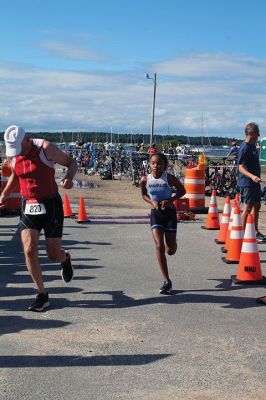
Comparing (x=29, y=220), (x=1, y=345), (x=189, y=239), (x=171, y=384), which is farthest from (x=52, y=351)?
(x=189, y=239)

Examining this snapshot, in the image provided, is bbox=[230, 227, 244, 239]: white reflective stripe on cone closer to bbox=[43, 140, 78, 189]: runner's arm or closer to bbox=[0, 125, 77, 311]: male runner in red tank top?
bbox=[0, 125, 77, 311]: male runner in red tank top

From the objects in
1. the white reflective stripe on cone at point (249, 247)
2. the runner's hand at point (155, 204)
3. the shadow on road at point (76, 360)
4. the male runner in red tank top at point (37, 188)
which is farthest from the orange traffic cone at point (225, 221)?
the shadow on road at point (76, 360)

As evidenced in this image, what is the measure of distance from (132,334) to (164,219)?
204 cm

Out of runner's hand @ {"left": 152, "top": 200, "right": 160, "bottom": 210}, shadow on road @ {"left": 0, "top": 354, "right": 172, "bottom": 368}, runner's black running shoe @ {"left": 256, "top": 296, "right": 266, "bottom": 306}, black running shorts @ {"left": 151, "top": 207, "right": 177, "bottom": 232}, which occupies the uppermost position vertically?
runner's hand @ {"left": 152, "top": 200, "right": 160, "bottom": 210}

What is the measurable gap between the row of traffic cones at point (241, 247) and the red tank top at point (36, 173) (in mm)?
2818

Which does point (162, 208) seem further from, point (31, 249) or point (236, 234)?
point (236, 234)

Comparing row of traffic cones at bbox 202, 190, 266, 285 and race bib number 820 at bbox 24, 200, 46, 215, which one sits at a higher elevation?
race bib number 820 at bbox 24, 200, 46, 215

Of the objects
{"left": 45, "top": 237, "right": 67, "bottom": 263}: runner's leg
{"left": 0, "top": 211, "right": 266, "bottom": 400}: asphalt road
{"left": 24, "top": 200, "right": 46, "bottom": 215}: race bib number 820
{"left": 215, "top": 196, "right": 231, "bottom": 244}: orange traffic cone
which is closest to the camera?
{"left": 0, "top": 211, "right": 266, "bottom": 400}: asphalt road

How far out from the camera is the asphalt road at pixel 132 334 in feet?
14.5

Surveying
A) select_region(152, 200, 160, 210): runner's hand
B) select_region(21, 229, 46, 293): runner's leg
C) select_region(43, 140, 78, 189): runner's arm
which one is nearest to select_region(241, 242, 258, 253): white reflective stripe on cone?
select_region(152, 200, 160, 210): runner's hand

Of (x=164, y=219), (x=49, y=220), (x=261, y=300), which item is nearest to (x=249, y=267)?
(x=261, y=300)

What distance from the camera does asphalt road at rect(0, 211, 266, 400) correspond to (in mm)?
4418

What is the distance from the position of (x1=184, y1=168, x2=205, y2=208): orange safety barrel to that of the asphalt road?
7062 millimetres

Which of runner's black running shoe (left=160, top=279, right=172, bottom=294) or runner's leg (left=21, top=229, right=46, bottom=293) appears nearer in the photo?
runner's leg (left=21, top=229, right=46, bottom=293)
